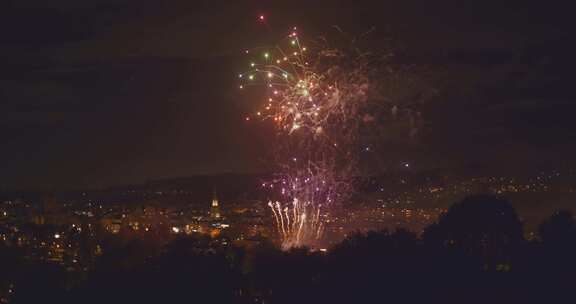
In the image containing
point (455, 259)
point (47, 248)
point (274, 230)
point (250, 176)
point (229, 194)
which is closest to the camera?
point (455, 259)

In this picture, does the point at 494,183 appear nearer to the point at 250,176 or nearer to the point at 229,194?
the point at 250,176

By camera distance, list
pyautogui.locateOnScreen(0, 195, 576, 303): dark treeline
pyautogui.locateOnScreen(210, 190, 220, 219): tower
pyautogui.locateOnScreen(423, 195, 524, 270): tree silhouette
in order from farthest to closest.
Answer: pyautogui.locateOnScreen(210, 190, 220, 219): tower → pyautogui.locateOnScreen(423, 195, 524, 270): tree silhouette → pyautogui.locateOnScreen(0, 195, 576, 303): dark treeline

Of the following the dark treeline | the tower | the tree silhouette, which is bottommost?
the dark treeline

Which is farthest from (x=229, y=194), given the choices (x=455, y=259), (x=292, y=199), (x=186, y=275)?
(x=455, y=259)

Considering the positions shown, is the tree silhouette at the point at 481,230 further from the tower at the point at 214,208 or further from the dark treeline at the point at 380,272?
the tower at the point at 214,208

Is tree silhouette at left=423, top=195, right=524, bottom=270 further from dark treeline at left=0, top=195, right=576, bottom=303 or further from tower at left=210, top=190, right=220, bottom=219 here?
tower at left=210, top=190, right=220, bottom=219

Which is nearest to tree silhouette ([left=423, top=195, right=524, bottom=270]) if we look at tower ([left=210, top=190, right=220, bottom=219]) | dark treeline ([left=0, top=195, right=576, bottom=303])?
dark treeline ([left=0, top=195, right=576, bottom=303])

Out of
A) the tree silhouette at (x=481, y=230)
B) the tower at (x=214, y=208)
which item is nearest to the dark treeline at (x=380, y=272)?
the tree silhouette at (x=481, y=230)

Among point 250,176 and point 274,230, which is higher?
point 250,176

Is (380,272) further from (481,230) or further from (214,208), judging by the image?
(214,208)
